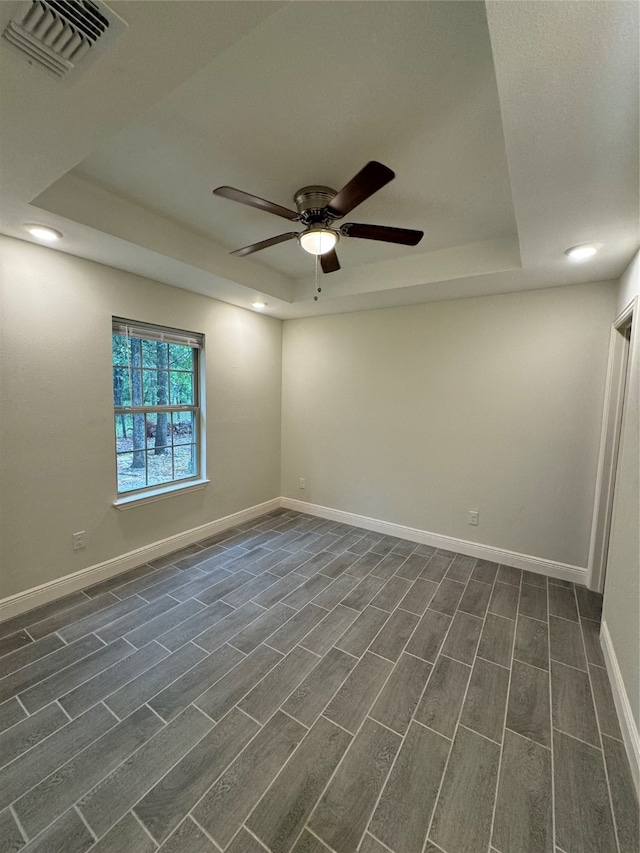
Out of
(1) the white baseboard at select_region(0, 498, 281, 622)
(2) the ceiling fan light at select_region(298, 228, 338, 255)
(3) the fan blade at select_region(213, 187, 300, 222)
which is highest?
(3) the fan blade at select_region(213, 187, 300, 222)

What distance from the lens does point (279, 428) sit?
4.51 m

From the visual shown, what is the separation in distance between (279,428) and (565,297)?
3232 millimetres

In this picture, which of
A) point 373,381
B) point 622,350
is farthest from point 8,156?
point 622,350

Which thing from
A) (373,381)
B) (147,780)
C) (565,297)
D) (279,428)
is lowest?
(147,780)

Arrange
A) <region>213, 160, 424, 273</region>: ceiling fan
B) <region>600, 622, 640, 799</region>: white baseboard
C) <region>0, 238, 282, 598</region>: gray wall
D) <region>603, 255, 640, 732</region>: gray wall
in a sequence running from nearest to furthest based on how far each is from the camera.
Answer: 1. <region>600, 622, 640, 799</region>: white baseboard
2. <region>603, 255, 640, 732</region>: gray wall
3. <region>213, 160, 424, 273</region>: ceiling fan
4. <region>0, 238, 282, 598</region>: gray wall

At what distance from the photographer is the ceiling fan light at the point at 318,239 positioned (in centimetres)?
196

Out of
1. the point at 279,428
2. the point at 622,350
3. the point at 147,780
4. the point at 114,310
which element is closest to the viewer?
the point at 147,780

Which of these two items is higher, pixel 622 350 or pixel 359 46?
pixel 359 46

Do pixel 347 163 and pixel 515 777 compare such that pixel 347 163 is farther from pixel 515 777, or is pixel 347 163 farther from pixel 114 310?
pixel 515 777

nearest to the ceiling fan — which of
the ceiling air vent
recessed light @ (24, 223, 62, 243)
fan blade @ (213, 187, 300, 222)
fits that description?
fan blade @ (213, 187, 300, 222)

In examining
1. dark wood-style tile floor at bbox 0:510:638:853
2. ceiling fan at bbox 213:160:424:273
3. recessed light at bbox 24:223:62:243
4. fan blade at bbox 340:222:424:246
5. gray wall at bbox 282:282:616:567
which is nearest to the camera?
dark wood-style tile floor at bbox 0:510:638:853

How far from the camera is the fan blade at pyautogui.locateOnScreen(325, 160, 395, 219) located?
4.55ft

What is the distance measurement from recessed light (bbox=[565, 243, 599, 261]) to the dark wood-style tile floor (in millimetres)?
2420

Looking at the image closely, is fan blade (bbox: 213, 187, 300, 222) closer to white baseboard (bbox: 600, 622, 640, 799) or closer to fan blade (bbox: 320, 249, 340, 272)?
fan blade (bbox: 320, 249, 340, 272)
